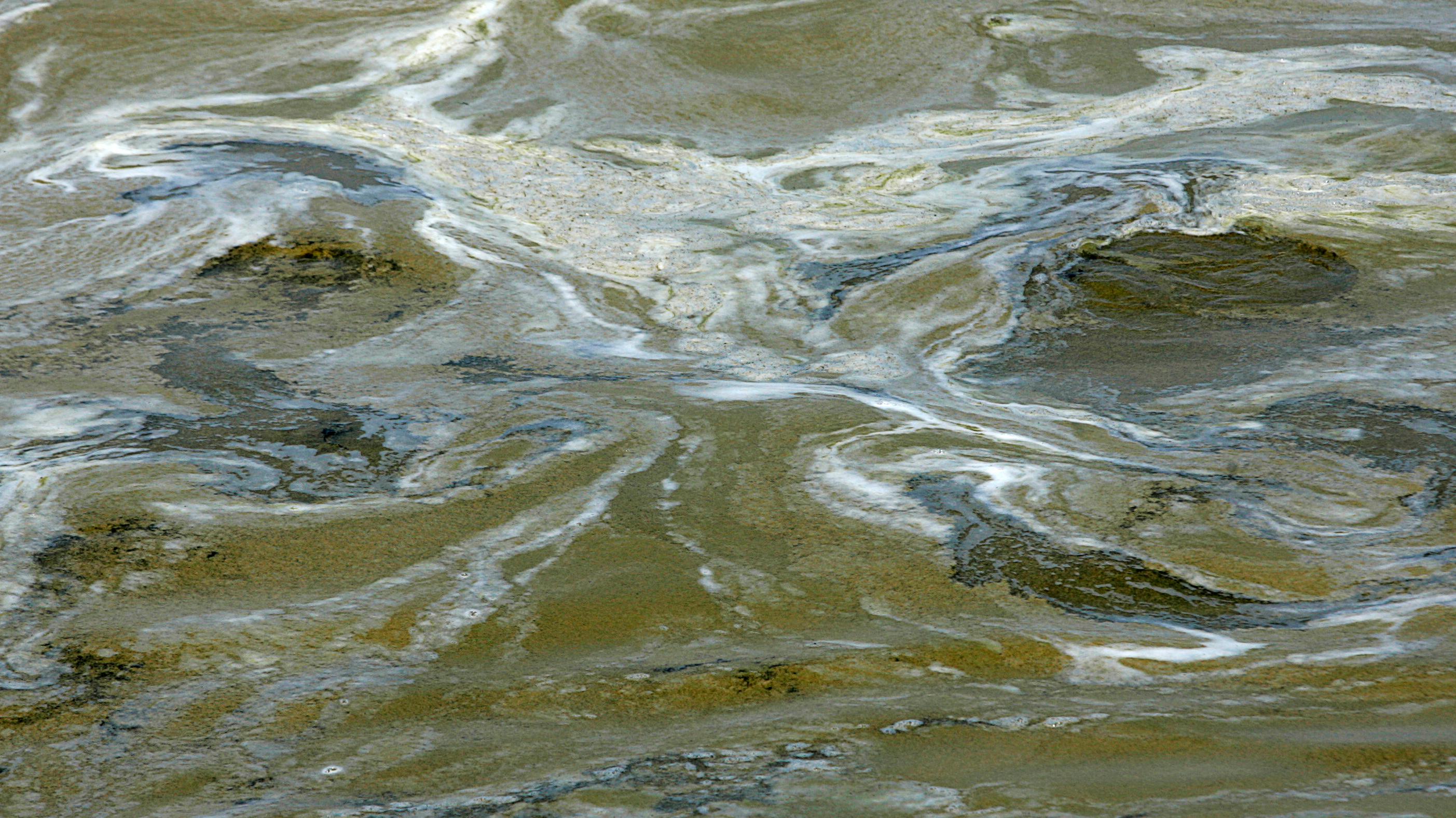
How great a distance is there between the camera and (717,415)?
10.3 feet

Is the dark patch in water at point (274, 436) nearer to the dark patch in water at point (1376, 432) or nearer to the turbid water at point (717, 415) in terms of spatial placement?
the turbid water at point (717, 415)

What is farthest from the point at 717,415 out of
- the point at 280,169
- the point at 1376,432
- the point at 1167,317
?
the point at 280,169

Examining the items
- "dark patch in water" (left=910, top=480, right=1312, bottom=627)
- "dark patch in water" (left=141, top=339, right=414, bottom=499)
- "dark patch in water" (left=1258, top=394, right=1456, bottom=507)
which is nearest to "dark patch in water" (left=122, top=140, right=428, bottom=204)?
"dark patch in water" (left=141, top=339, right=414, bottom=499)

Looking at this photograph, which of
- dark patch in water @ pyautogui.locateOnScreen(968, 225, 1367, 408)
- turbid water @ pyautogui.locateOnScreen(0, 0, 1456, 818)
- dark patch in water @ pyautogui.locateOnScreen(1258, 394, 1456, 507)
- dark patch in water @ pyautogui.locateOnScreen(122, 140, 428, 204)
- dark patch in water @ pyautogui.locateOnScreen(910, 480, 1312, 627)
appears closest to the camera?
turbid water @ pyautogui.locateOnScreen(0, 0, 1456, 818)

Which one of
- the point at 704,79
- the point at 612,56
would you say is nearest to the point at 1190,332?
the point at 704,79

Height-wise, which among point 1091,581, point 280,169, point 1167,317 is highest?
point 280,169

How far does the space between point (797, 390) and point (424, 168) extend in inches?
89.6

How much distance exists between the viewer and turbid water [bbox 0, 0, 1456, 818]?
1.80 meters

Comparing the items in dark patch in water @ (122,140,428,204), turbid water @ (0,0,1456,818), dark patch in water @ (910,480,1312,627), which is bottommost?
dark patch in water @ (910,480,1312,627)

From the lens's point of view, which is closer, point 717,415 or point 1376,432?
point 1376,432

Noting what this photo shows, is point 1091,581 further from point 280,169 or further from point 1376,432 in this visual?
point 280,169

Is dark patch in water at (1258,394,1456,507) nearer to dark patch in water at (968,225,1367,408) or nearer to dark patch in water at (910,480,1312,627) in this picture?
dark patch in water at (968,225,1367,408)

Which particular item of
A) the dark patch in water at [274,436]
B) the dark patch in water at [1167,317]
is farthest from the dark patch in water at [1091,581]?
the dark patch in water at [274,436]

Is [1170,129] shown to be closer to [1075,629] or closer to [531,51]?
[531,51]
